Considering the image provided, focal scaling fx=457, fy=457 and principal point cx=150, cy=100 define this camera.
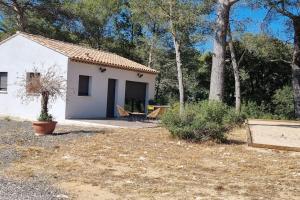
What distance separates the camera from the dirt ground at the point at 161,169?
7.29m

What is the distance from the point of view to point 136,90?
84.6ft

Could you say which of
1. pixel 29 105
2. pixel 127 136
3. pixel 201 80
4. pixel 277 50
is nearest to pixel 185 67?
pixel 201 80

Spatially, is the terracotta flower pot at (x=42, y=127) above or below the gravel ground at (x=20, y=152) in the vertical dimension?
above

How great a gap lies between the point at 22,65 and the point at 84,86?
10.7 ft

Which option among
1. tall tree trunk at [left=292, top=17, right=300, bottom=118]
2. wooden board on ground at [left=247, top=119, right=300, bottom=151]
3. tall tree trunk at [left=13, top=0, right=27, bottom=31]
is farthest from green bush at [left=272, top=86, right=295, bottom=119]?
tall tree trunk at [left=13, top=0, right=27, bottom=31]

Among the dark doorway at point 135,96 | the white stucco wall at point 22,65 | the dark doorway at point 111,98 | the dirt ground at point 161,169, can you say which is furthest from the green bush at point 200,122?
the dark doorway at point 135,96

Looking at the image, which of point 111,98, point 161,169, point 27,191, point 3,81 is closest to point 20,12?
point 3,81

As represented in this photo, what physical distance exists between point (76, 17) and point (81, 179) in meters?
30.3

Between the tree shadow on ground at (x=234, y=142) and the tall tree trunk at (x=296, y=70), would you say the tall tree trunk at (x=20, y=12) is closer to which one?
the tall tree trunk at (x=296, y=70)

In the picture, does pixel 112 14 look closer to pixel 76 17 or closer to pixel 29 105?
pixel 76 17

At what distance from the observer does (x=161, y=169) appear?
9.20 m

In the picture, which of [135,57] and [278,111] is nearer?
[278,111]

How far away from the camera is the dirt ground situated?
7.29 meters

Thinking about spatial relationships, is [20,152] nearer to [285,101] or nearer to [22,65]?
[22,65]
